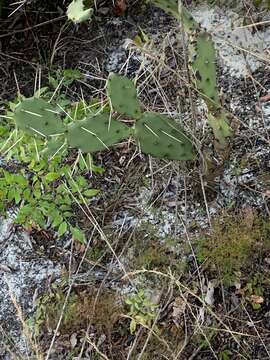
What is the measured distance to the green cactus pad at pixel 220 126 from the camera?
7.55 feet

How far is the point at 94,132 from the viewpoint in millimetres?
2174

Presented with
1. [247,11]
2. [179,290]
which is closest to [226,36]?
[247,11]

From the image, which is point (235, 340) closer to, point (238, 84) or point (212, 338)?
point (212, 338)

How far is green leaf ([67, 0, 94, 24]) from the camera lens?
2.25 metres

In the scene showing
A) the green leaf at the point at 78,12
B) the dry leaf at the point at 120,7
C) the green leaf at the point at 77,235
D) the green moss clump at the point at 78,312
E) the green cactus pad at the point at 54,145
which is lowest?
the green moss clump at the point at 78,312

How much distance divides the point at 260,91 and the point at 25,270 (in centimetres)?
126

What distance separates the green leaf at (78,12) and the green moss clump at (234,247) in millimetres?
938

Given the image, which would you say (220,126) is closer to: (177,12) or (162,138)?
(162,138)

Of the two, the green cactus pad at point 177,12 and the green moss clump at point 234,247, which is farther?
the green moss clump at point 234,247

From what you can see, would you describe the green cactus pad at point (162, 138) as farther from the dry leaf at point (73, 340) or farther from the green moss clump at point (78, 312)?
the dry leaf at point (73, 340)

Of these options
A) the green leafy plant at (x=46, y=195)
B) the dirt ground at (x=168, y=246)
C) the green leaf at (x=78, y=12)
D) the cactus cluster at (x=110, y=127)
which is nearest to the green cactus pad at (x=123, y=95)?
the cactus cluster at (x=110, y=127)

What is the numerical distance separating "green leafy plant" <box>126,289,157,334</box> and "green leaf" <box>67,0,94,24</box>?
1.02 meters

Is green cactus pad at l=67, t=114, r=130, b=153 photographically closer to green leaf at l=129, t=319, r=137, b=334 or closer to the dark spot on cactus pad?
the dark spot on cactus pad

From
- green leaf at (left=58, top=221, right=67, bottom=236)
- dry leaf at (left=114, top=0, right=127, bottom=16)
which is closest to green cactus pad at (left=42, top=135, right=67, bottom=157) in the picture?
green leaf at (left=58, top=221, right=67, bottom=236)
